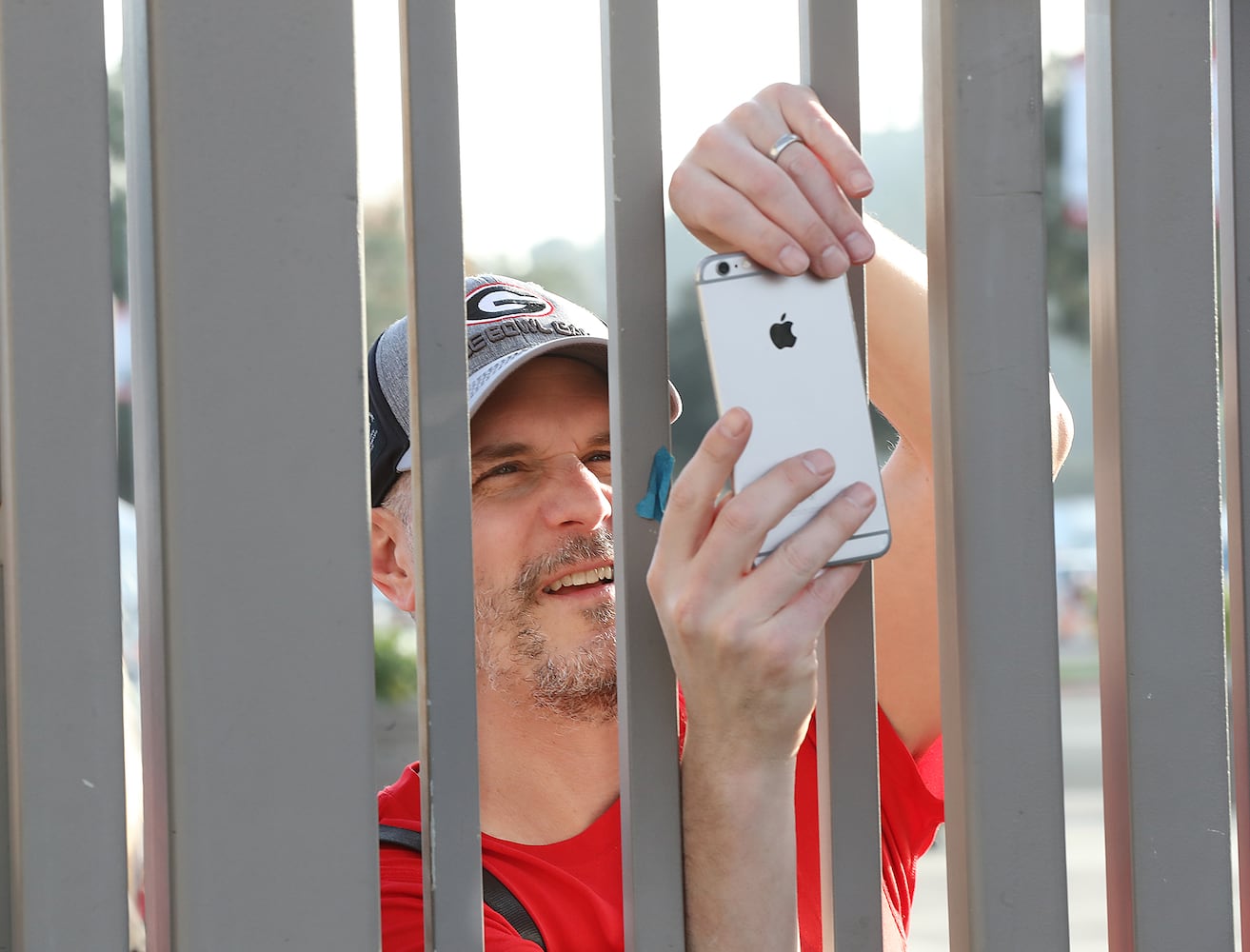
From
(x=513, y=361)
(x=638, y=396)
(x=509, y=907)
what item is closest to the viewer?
(x=638, y=396)

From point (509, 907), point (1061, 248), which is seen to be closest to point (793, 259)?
point (509, 907)

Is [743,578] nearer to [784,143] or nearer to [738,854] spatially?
[738,854]

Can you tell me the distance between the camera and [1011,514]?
970 mm

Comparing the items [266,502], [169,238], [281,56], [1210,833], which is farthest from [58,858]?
[1210,833]

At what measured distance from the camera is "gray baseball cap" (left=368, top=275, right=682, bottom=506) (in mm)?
1986

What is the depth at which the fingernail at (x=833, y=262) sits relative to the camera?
1007mm

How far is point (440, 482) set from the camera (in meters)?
0.88

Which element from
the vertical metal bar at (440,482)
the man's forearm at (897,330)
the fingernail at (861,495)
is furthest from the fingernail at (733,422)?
the man's forearm at (897,330)

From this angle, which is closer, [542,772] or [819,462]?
[819,462]

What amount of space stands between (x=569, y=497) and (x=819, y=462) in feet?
4.04

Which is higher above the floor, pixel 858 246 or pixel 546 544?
pixel 858 246

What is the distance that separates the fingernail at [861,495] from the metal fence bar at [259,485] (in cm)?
40

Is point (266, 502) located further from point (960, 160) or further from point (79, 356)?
point (960, 160)

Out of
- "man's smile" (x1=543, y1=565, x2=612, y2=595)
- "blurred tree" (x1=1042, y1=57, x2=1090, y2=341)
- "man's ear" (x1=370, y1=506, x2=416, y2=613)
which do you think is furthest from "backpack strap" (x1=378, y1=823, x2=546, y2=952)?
"blurred tree" (x1=1042, y1=57, x2=1090, y2=341)
